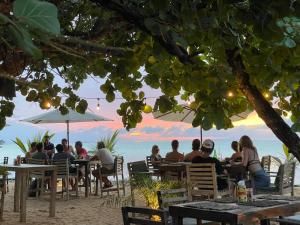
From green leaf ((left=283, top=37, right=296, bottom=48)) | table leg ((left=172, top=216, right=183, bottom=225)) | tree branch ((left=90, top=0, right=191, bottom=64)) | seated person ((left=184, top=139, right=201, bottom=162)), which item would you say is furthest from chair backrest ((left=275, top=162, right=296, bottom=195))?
green leaf ((left=283, top=37, right=296, bottom=48))

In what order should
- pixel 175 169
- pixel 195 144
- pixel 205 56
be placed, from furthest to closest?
pixel 195 144 < pixel 175 169 < pixel 205 56

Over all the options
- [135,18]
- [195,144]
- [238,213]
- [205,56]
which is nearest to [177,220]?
[238,213]

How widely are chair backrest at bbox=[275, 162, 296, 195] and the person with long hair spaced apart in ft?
0.68

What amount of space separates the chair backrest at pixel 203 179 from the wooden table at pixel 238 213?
250 cm

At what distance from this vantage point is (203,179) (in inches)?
255

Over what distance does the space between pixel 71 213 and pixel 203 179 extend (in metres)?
2.36

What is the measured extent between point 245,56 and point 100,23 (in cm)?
144

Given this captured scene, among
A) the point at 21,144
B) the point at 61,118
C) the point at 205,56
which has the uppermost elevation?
the point at 61,118

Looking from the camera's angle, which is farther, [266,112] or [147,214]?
[147,214]

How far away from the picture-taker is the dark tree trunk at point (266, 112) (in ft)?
5.89

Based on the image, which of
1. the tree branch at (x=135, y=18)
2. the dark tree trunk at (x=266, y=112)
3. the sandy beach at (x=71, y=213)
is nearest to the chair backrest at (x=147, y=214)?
the dark tree trunk at (x=266, y=112)

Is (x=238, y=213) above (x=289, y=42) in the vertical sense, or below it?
below

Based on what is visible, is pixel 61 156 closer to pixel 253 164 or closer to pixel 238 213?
pixel 253 164

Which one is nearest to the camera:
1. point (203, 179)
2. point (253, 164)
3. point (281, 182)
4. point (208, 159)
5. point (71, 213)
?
point (203, 179)
